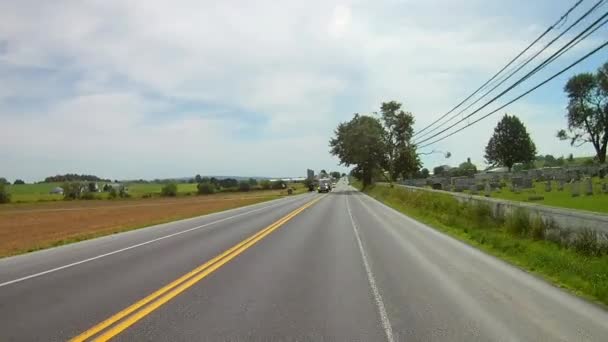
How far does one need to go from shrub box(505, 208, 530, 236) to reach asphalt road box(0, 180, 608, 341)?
2216 millimetres

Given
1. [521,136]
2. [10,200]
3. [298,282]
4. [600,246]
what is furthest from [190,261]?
[521,136]

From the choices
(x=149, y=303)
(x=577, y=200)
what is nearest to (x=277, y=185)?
(x=577, y=200)

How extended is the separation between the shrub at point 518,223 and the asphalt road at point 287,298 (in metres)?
2.22

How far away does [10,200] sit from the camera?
96.0m

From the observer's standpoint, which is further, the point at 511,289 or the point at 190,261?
the point at 190,261

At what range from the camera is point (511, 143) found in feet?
404

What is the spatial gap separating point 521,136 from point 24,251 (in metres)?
120

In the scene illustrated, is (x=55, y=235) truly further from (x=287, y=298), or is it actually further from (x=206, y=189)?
(x=206, y=189)

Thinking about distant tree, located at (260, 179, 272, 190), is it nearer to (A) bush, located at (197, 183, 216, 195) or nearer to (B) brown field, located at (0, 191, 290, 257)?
(A) bush, located at (197, 183, 216, 195)

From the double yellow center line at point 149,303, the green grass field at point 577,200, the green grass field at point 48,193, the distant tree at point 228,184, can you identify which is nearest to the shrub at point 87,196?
the green grass field at point 48,193

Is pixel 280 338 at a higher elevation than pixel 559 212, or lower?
lower

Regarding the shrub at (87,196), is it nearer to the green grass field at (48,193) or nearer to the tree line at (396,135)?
the green grass field at (48,193)

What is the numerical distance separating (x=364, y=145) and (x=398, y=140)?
742cm

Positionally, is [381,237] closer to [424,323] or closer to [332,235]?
[332,235]
